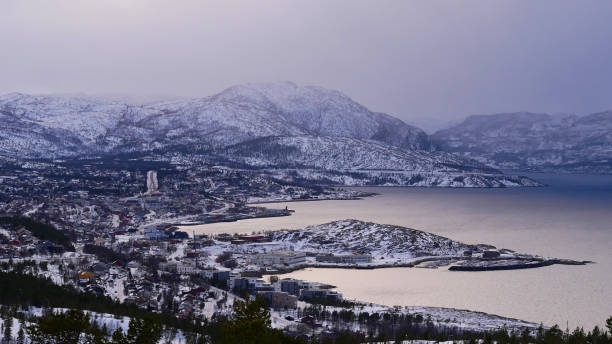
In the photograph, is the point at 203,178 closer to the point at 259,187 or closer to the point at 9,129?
the point at 259,187

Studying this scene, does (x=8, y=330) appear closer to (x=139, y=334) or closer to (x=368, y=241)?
(x=139, y=334)

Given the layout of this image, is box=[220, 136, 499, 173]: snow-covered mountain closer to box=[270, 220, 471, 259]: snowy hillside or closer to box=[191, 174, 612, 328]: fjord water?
box=[191, 174, 612, 328]: fjord water

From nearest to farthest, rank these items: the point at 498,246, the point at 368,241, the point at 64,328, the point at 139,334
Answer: the point at 64,328 → the point at 139,334 → the point at 368,241 → the point at 498,246

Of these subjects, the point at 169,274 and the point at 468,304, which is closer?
the point at 468,304

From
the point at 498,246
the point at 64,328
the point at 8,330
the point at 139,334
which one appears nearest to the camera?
the point at 64,328

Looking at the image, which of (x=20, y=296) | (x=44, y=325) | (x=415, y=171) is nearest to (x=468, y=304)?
(x=20, y=296)

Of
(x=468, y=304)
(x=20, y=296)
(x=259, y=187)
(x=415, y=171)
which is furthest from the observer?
(x=415, y=171)

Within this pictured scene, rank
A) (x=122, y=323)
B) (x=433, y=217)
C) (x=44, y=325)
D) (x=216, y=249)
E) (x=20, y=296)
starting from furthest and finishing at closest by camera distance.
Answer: (x=433, y=217) < (x=216, y=249) < (x=20, y=296) < (x=122, y=323) < (x=44, y=325)

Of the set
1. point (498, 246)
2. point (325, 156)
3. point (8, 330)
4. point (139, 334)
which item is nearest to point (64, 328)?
point (139, 334)

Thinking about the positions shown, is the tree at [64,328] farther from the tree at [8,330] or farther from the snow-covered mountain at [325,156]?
the snow-covered mountain at [325,156]
